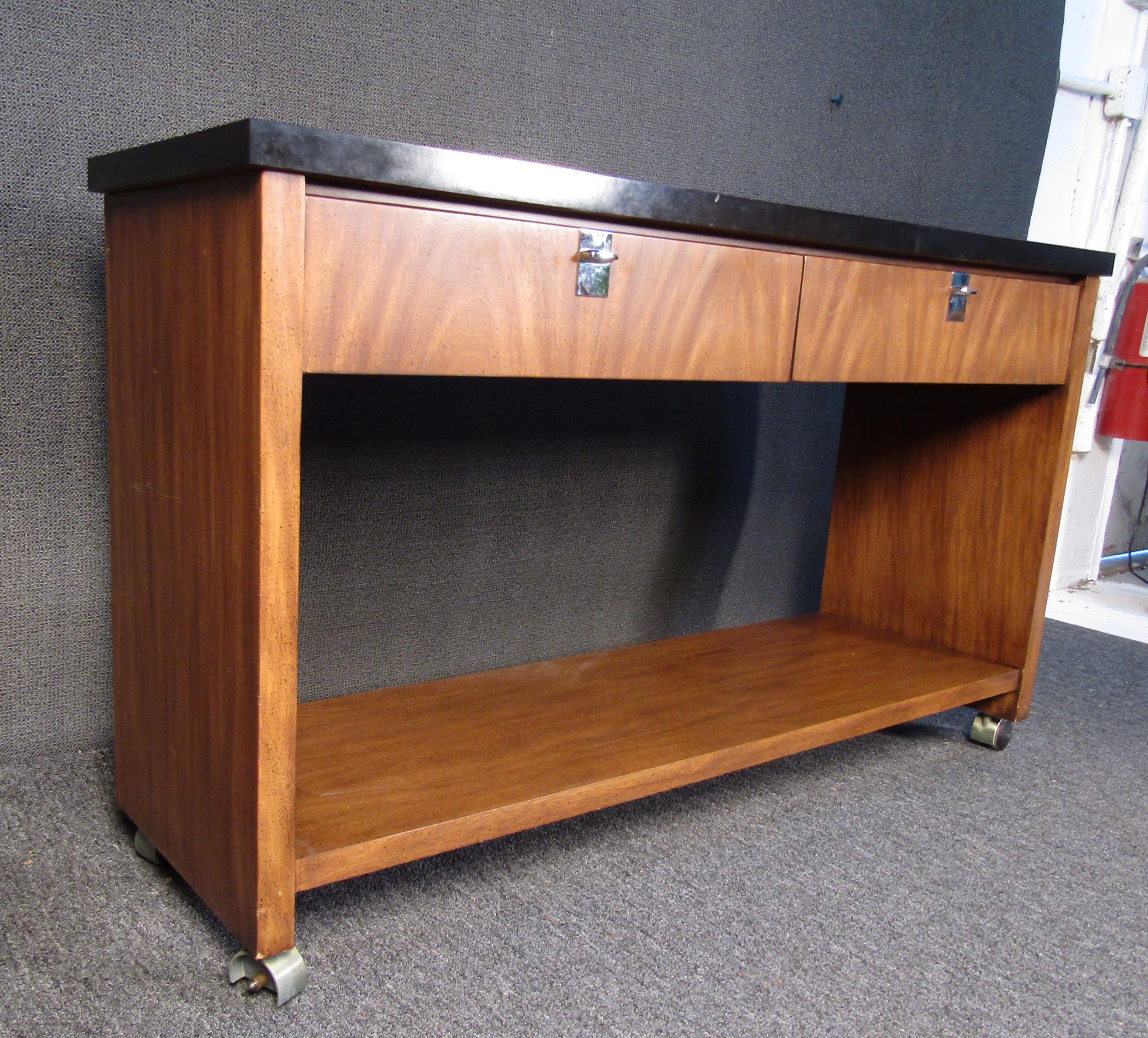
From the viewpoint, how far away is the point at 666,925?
116 cm

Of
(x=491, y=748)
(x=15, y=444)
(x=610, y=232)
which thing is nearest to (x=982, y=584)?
(x=491, y=748)

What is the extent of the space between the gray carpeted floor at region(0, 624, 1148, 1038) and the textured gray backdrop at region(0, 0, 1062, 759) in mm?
400

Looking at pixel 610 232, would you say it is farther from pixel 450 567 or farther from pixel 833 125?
pixel 833 125

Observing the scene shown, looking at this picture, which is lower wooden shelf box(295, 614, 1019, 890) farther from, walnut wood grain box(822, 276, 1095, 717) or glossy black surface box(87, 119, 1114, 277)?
glossy black surface box(87, 119, 1114, 277)

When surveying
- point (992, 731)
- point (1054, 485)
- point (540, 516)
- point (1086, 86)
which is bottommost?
point (992, 731)

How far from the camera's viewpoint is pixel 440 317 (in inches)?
37.4

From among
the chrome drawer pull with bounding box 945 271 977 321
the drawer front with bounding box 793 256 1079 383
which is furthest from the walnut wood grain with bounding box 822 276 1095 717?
the chrome drawer pull with bounding box 945 271 977 321

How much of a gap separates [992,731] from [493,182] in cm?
130

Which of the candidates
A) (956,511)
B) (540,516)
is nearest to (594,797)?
(540,516)

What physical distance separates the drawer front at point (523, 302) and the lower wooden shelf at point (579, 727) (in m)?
0.47

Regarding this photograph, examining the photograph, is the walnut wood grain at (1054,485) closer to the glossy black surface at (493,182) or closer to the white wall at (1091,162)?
the glossy black surface at (493,182)

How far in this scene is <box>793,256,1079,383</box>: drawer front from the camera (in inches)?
49.6

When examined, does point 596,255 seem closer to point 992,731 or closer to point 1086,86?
point 992,731

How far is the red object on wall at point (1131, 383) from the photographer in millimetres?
2682
